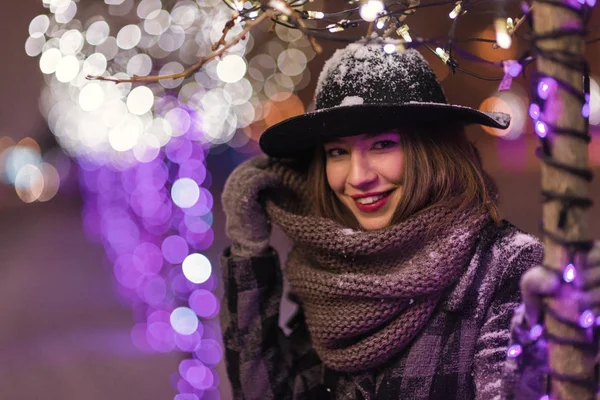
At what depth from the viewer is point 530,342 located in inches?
41.3

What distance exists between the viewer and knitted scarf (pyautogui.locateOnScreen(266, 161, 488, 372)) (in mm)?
1689

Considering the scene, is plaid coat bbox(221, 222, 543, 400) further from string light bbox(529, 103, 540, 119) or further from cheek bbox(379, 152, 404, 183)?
string light bbox(529, 103, 540, 119)

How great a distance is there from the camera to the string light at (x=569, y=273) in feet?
3.07

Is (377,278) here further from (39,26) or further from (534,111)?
(39,26)

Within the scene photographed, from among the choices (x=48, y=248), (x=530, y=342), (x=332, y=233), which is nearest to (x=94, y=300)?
(x=48, y=248)

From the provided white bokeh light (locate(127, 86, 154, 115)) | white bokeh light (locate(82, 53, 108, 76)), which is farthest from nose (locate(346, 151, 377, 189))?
white bokeh light (locate(127, 86, 154, 115))

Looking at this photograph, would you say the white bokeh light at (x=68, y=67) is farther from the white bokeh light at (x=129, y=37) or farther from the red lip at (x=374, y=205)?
the red lip at (x=374, y=205)

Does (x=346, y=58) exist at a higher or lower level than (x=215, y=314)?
higher

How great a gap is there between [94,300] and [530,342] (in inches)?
221

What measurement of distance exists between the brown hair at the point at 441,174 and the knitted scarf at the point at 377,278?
5cm

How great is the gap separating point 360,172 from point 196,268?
15.4ft

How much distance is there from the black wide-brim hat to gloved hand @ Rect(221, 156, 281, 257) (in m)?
0.31

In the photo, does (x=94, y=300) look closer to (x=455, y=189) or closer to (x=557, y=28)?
(x=455, y=189)

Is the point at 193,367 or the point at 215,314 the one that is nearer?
the point at 193,367
